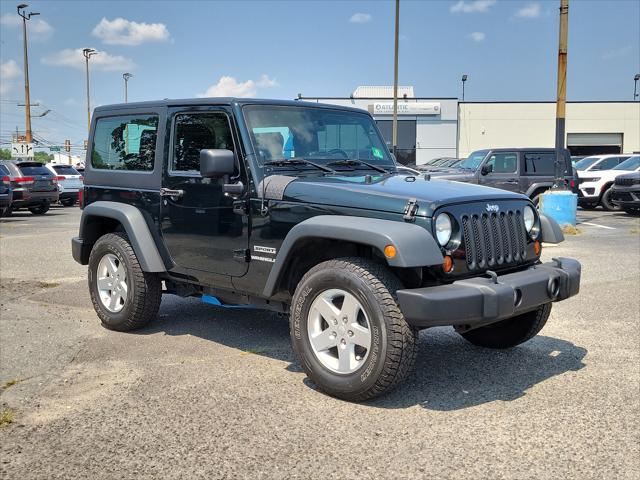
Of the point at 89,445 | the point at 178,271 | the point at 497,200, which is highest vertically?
the point at 497,200

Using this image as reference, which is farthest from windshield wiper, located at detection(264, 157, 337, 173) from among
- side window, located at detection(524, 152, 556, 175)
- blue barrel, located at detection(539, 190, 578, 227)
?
side window, located at detection(524, 152, 556, 175)

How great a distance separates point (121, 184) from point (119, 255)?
645 mm

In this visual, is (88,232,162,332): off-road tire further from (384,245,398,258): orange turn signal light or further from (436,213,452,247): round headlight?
(436,213,452,247): round headlight

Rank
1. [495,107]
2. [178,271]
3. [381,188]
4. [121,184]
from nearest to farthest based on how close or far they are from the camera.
→ [381,188], [178,271], [121,184], [495,107]

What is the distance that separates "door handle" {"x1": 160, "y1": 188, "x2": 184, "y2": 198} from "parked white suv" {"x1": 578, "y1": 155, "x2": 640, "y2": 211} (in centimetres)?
1690

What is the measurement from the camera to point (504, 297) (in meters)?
4.05

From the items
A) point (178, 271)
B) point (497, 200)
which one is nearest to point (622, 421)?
point (497, 200)

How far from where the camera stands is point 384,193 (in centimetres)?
436

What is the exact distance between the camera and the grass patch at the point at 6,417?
3.94m

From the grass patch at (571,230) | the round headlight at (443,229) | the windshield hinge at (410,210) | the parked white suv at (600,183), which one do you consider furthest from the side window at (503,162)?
the windshield hinge at (410,210)

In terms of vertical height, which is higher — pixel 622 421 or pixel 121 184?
pixel 121 184

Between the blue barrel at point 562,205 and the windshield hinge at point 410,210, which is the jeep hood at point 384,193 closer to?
the windshield hinge at point 410,210

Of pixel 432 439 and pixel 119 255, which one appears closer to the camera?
pixel 432 439

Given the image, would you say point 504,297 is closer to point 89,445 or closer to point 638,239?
point 89,445
